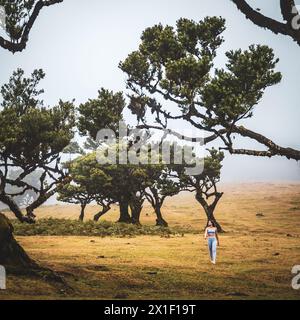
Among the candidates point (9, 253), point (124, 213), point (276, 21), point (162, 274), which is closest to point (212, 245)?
point (162, 274)

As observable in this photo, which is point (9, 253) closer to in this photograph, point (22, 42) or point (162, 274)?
point (162, 274)

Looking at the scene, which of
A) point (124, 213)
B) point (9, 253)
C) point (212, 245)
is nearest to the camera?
point (9, 253)

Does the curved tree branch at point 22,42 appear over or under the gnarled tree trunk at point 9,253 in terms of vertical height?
over

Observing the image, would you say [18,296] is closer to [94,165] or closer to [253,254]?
[253,254]

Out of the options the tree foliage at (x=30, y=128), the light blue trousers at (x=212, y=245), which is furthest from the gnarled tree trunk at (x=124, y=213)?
the light blue trousers at (x=212, y=245)

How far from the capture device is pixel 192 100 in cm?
2016

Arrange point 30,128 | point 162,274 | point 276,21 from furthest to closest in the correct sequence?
point 30,128 → point 162,274 → point 276,21

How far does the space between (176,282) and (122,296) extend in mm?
3126

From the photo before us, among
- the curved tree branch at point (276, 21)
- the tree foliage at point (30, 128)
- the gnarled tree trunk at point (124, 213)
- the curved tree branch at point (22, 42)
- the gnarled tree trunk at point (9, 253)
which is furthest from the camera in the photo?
the gnarled tree trunk at point (124, 213)

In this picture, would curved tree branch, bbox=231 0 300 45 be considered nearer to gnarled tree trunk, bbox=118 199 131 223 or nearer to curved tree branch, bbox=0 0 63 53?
curved tree branch, bbox=0 0 63 53

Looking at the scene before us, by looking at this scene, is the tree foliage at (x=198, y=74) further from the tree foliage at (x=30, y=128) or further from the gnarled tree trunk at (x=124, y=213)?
the gnarled tree trunk at (x=124, y=213)

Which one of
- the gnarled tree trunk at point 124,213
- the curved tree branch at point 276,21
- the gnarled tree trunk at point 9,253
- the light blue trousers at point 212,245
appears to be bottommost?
the gnarled tree trunk at point 124,213

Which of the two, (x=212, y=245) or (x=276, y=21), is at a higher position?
(x=276, y=21)

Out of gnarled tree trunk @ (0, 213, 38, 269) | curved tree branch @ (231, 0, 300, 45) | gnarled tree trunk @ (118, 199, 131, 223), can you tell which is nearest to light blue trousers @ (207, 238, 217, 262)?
gnarled tree trunk @ (0, 213, 38, 269)
